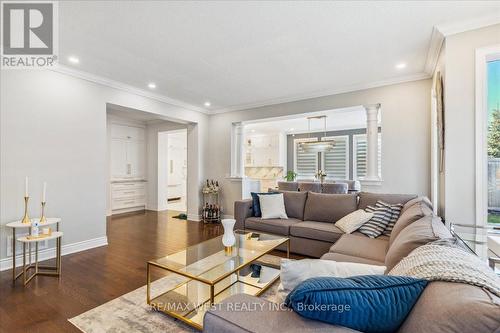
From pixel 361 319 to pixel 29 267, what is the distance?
3.63m

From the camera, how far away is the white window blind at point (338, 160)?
26.4 ft

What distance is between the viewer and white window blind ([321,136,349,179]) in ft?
26.4

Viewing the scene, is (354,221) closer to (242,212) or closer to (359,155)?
(242,212)

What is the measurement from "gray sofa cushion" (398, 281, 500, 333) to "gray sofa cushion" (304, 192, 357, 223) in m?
2.63

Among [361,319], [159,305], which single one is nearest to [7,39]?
[159,305]

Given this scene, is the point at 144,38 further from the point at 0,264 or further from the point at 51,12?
the point at 0,264

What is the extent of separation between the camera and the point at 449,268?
905 millimetres

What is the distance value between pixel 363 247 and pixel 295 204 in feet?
4.94

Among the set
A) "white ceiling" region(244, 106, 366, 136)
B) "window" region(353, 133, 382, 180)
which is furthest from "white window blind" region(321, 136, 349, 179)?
"white ceiling" region(244, 106, 366, 136)

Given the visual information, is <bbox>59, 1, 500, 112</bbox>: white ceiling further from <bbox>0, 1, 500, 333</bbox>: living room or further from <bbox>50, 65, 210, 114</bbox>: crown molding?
<bbox>50, 65, 210, 114</bbox>: crown molding

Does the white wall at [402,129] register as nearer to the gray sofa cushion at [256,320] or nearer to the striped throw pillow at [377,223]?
the striped throw pillow at [377,223]

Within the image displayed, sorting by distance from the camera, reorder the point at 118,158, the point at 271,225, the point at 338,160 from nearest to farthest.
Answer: the point at 271,225 < the point at 118,158 < the point at 338,160

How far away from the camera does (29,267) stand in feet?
9.21

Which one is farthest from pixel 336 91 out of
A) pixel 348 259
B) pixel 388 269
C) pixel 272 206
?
pixel 388 269
